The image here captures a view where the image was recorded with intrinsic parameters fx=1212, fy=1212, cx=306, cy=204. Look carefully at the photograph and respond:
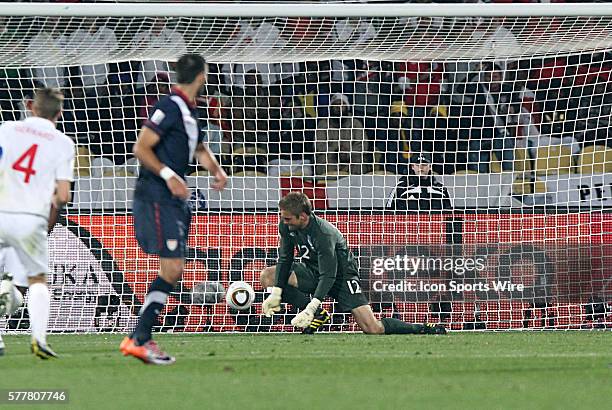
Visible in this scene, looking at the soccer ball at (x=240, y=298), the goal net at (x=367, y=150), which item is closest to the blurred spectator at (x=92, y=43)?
the goal net at (x=367, y=150)

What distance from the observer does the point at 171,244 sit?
713cm

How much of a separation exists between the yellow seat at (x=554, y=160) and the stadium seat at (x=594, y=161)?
150 millimetres

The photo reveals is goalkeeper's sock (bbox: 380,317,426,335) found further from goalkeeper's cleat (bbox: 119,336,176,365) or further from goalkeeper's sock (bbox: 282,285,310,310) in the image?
goalkeeper's cleat (bbox: 119,336,176,365)

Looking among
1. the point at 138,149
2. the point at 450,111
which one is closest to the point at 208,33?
the point at 450,111

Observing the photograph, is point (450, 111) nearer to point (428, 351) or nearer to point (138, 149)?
point (428, 351)

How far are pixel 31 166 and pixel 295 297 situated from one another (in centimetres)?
404

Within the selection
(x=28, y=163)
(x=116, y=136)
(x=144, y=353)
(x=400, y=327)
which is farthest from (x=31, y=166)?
(x=116, y=136)

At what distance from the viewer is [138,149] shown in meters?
7.15

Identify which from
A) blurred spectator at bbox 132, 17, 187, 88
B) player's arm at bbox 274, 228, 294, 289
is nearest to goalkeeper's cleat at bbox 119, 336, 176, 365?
player's arm at bbox 274, 228, 294, 289

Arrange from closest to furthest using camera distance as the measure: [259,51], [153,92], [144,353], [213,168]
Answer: [144,353]
[213,168]
[259,51]
[153,92]

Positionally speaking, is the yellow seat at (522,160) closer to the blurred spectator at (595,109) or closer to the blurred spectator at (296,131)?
the blurred spectator at (595,109)

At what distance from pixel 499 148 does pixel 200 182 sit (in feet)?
10.3

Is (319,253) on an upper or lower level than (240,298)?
upper

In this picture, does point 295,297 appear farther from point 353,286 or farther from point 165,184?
point 165,184
